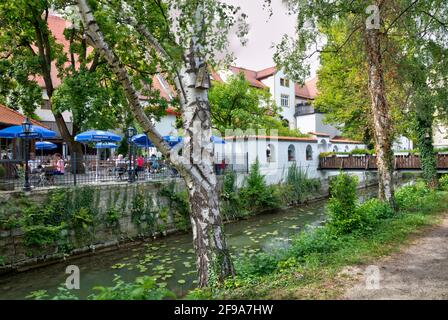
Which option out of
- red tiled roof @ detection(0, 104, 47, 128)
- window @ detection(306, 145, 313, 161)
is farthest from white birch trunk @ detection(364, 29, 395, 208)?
window @ detection(306, 145, 313, 161)

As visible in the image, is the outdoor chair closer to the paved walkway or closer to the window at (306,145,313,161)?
the paved walkway

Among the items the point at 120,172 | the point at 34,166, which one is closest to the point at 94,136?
the point at 120,172

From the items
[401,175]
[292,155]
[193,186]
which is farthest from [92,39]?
[401,175]

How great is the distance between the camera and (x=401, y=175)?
33031 mm

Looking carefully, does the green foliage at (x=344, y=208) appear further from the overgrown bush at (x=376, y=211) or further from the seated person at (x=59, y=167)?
the seated person at (x=59, y=167)

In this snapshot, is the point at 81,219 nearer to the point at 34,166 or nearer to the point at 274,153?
the point at 34,166

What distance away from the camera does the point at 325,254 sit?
22.8 ft

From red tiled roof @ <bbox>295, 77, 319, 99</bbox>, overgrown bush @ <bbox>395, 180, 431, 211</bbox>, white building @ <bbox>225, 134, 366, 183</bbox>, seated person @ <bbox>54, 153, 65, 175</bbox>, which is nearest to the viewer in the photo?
overgrown bush @ <bbox>395, 180, 431, 211</bbox>

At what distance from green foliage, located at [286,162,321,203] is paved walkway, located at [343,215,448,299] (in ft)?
45.4

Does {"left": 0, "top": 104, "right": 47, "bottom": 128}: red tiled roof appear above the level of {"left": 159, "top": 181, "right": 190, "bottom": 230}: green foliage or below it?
above

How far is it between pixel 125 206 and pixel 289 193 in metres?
10.9

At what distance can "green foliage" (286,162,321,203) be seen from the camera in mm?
21545

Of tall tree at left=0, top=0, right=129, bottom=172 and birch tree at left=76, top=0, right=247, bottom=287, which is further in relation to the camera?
tall tree at left=0, top=0, right=129, bottom=172
